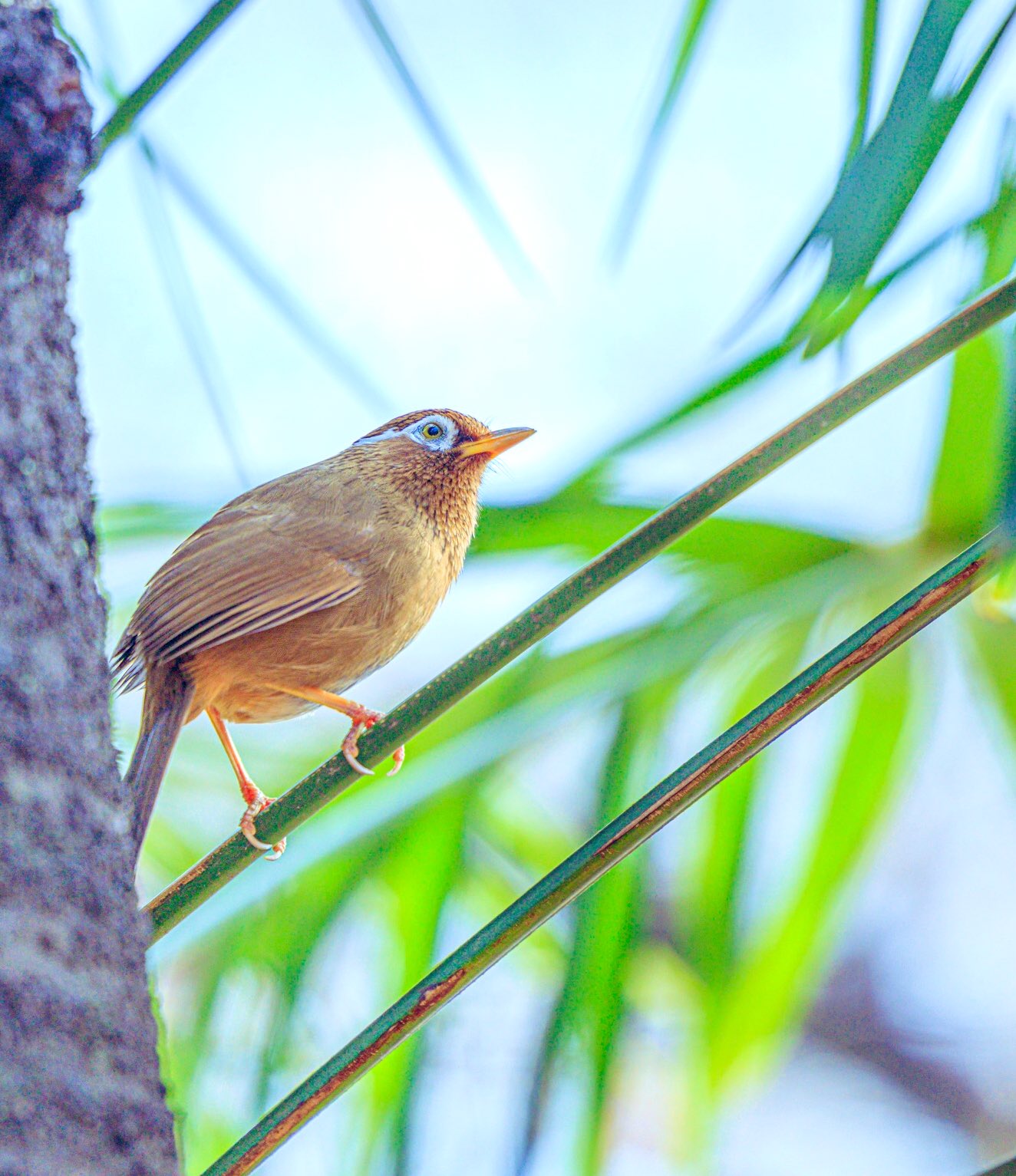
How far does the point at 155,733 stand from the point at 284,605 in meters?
0.42

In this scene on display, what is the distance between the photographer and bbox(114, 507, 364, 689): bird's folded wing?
9.60 feet

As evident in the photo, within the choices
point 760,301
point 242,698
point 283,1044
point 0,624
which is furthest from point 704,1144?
point 0,624

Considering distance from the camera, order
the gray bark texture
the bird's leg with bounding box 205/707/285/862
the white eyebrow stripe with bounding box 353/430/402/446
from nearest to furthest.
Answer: the gray bark texture → the bird's leg with bounding box 205/707/285/862 → the white eyebrow stripe with bounding box 353/430/402/446

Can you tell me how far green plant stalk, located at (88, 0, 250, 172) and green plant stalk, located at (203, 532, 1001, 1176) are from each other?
1024 mm

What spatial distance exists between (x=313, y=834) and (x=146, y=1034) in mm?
2052

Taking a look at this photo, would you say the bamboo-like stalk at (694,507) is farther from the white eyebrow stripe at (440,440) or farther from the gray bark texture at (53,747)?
the white eyebrow stripe at (440,440)

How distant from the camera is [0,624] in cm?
116

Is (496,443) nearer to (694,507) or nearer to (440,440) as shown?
(440,440)

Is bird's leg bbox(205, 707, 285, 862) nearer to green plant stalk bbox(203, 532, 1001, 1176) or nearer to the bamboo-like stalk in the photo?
the bamboo-like stalk

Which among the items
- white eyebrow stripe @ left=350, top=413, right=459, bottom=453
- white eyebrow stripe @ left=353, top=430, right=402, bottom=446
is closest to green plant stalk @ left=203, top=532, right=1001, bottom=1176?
white eyebrow stripe @ left=350, top=413, right=459, bottom=453

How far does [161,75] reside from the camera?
1.64 metres

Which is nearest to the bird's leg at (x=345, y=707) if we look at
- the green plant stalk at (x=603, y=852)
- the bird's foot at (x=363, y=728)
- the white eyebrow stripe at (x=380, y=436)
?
the bird's foot at (x=363, y=728)

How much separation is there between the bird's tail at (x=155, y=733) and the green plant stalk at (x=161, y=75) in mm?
1236

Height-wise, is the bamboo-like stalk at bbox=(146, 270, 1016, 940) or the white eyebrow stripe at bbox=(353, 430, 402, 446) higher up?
the white eyebrow stripe at bbox=(353, 430, 402, 446)
